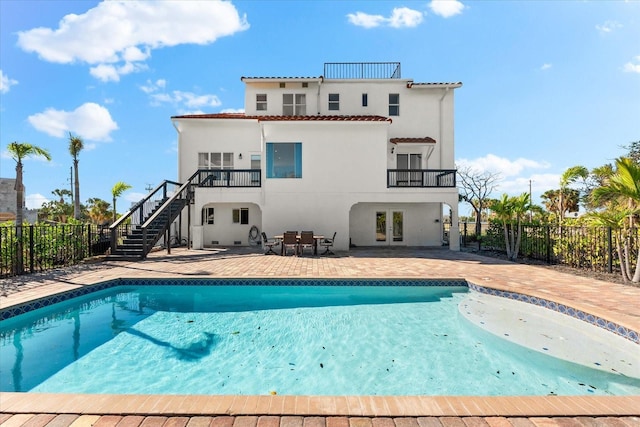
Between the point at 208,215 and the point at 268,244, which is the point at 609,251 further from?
the point at 208,215

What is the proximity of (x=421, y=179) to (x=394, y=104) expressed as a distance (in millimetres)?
5432

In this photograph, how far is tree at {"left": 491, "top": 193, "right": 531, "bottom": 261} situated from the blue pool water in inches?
275

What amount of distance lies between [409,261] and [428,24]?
10.2m

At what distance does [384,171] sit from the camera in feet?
50.9

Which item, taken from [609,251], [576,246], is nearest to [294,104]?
[576,246]

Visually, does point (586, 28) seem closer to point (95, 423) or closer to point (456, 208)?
point (456, 208)

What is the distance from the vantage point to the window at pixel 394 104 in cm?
1883

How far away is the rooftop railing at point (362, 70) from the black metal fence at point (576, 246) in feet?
42.1

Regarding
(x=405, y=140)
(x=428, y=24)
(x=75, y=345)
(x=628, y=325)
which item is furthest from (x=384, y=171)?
(x=75, y=345)

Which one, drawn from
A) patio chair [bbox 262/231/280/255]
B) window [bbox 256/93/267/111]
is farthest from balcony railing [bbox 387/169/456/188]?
window [bbox 256/93/267/111]

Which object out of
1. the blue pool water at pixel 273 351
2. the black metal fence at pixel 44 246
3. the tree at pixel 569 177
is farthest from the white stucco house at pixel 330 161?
the tree at pixel 569 177

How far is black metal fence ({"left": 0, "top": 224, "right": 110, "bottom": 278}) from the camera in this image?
889cm

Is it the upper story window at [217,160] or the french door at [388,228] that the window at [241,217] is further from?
the french door at [388,228]

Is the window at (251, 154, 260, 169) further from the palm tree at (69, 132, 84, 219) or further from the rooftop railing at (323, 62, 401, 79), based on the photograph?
the palm tree at (69, 132, 84, 219)
